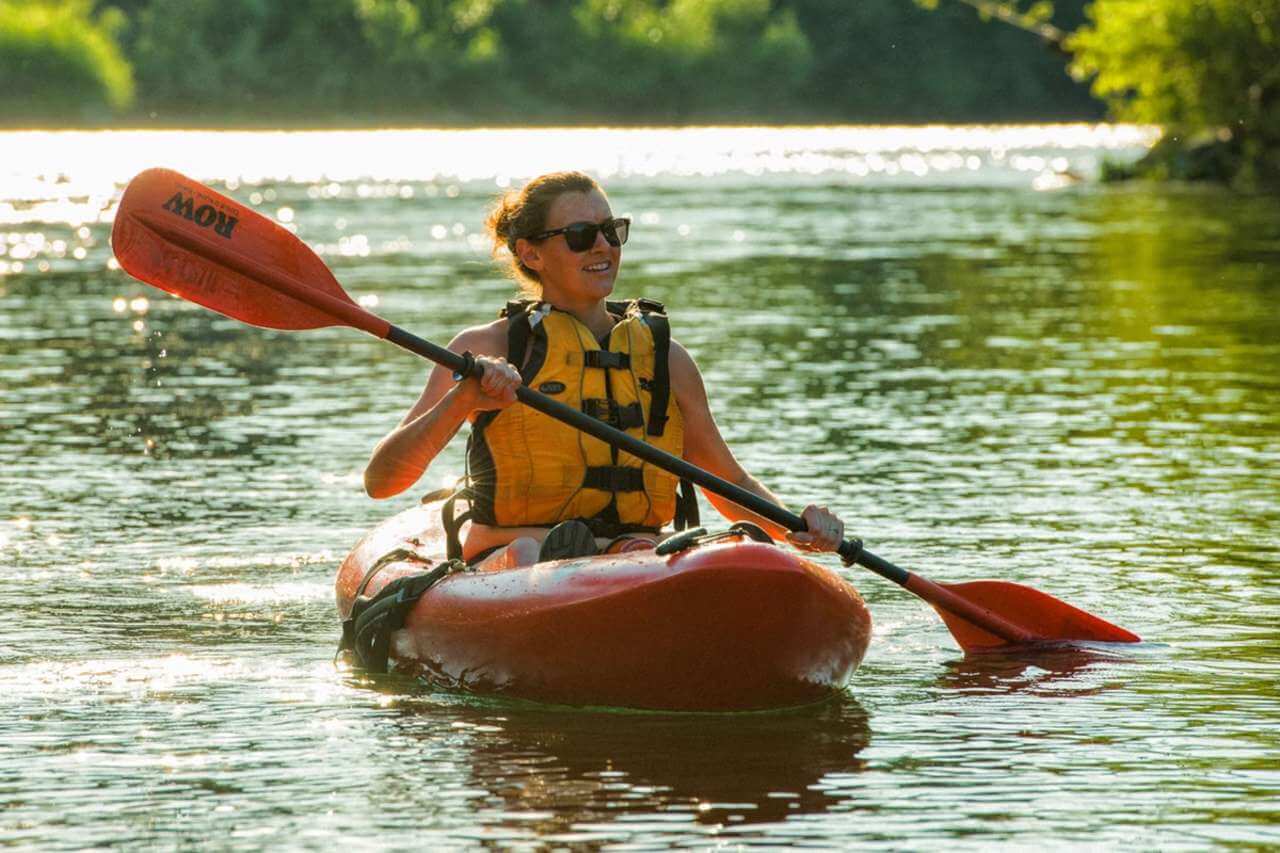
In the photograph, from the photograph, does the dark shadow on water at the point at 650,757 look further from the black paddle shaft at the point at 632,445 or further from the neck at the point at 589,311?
the neck at the point at 589,311

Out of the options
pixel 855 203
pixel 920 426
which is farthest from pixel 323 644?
pixel 855 203

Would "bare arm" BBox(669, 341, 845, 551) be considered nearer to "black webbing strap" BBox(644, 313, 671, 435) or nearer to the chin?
"black webbing strap" BBox(644, 313, 671, 435)

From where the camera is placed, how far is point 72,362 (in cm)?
1380

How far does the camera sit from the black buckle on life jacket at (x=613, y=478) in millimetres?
5953

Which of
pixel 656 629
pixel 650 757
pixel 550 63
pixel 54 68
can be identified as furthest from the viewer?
pixel 550 63

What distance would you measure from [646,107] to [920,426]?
65.7 meters

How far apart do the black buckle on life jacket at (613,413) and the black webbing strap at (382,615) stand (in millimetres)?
507

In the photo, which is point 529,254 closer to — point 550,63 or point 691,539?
point 691,539

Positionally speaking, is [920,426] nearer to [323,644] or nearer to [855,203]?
[323,644]

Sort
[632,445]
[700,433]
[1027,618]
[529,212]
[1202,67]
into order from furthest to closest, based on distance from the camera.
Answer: [1202,67] < [1027,618] < [700,433] < [529,212] < [632,445]

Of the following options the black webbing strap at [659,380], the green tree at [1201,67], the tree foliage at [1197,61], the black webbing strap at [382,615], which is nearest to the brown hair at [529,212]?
the black webbing strap at [659,380]

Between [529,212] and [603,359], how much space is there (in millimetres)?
403

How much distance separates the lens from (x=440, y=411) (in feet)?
18.5

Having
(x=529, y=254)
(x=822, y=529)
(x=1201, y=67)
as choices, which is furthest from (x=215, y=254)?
(x=1201, y=67)
